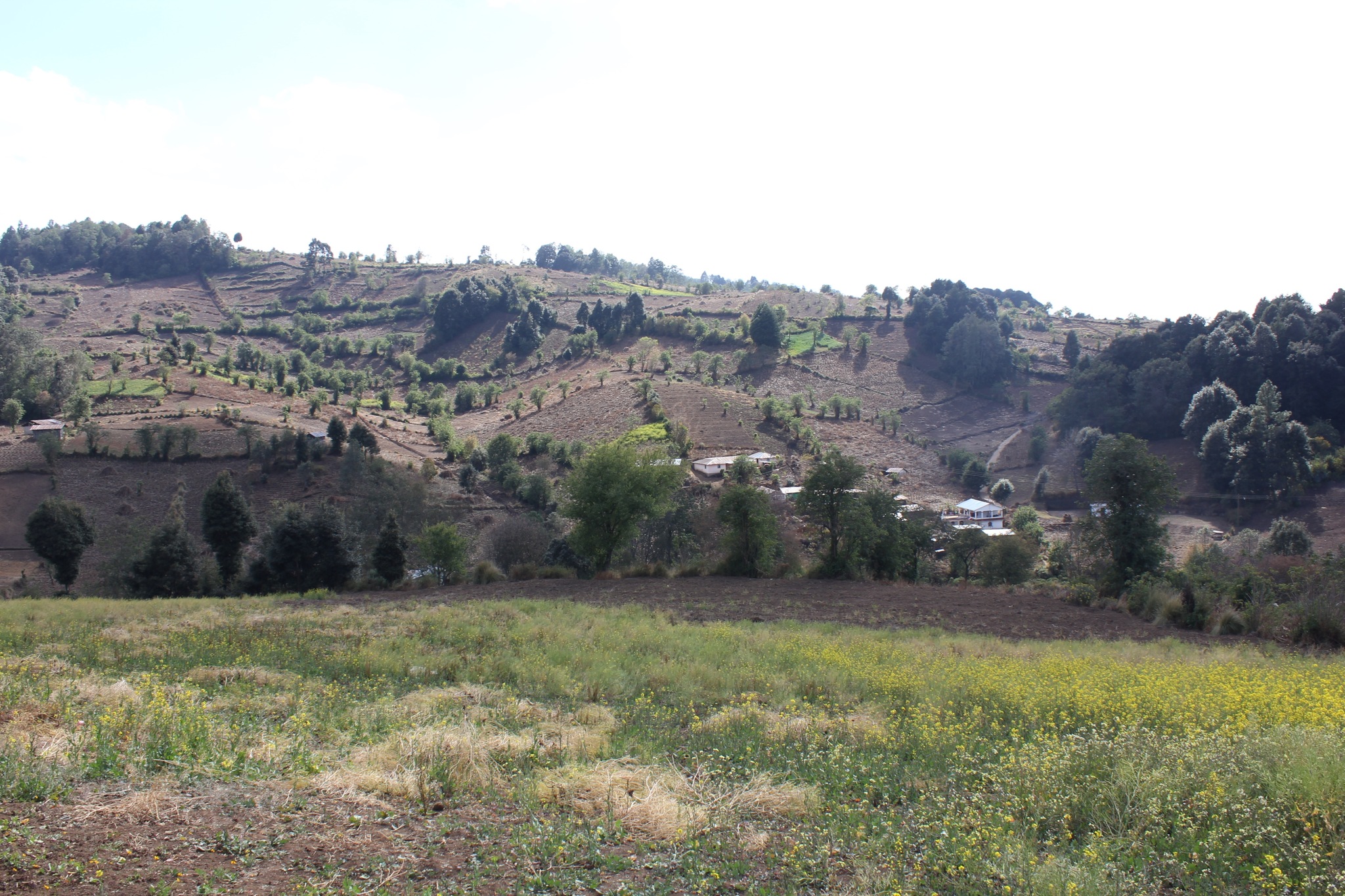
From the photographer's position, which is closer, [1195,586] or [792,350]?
[1195,586]

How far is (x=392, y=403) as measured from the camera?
7250cm

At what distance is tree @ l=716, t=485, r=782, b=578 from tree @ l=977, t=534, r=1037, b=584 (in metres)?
10.6

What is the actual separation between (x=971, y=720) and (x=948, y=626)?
11.1m

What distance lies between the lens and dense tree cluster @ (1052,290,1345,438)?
57000mm

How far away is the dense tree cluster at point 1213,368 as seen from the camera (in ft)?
187

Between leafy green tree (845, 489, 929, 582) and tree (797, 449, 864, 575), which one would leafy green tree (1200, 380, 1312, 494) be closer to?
leafy green tree (845, 489, 929, 582)

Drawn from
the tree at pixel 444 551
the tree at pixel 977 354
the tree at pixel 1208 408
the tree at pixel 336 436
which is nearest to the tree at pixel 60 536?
the tree at pixel 444 551

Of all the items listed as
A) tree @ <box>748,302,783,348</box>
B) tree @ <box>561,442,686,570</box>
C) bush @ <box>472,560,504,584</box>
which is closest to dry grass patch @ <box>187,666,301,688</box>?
bush @ <box>472,560,504,584</box>

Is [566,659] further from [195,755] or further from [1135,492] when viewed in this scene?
[1135,492]

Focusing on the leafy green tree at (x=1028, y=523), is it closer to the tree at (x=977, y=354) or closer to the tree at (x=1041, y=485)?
the tree at (x=1041, y=485)

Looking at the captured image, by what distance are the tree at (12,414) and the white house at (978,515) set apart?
63751 mm

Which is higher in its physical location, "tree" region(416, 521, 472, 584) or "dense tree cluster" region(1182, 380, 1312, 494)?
"dense tree cluster" region(1182, 380, 1312, 494)

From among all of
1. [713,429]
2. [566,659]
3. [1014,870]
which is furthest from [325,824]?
[713,429]

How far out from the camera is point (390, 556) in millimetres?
29641
